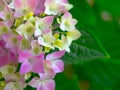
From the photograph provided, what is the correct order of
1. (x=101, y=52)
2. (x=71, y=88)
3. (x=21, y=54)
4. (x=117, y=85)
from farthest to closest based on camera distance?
1. (x=117, y=85)
2. (x=71, y=88)
3. (x=101, y=52)
4. (x=21, y=54)

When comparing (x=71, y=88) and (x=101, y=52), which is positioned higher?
(x=101, y=52)

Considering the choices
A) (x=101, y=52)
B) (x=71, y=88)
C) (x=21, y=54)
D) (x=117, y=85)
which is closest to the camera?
(x=21, y=54)

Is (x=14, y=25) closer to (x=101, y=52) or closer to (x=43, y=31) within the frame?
(x=43, y=31)

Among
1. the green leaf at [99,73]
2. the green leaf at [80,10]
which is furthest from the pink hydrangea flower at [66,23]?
the green leaf at [99,73]

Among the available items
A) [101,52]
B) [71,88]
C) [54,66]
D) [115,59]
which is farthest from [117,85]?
[54,66]

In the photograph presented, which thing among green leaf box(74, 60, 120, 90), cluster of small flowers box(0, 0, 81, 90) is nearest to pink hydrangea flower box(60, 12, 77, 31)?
cluster of small flowers box(0, 0, 81, 90)

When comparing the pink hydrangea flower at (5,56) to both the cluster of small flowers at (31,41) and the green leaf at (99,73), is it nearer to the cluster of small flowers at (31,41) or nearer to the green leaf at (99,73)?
the cluster of small flowers at (31,41)
